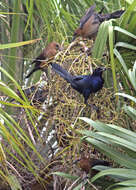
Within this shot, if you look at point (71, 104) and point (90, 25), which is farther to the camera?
point (90, 25)

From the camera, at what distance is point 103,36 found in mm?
1580

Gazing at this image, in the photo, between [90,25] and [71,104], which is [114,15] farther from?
[71,104]

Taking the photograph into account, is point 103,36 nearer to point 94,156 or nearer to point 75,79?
point 75,79

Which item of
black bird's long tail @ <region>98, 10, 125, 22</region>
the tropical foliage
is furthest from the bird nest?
black bird's long tail @ <region>98, 10, 125, 22</region>

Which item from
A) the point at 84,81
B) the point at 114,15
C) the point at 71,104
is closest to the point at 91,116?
the point at 71,104

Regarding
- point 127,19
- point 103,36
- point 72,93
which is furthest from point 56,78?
point 127,19

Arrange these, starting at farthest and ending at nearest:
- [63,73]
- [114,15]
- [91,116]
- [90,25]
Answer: [90,25] < [114,15] < [63,73] < [91,116]

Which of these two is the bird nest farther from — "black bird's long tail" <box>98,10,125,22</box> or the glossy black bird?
"black bird's long tail" <box>98,10,125,22</box>

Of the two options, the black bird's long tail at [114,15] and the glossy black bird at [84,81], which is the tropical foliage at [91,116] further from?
the black bird's long tail at [114,15]

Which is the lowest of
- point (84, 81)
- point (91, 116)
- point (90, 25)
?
point (91, 116)

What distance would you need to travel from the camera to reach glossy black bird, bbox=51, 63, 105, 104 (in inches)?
61.5

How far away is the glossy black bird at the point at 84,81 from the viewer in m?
1.56

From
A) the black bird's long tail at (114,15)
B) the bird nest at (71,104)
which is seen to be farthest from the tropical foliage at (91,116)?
the black bird's long tail at (114,15)

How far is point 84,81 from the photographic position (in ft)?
5.34
